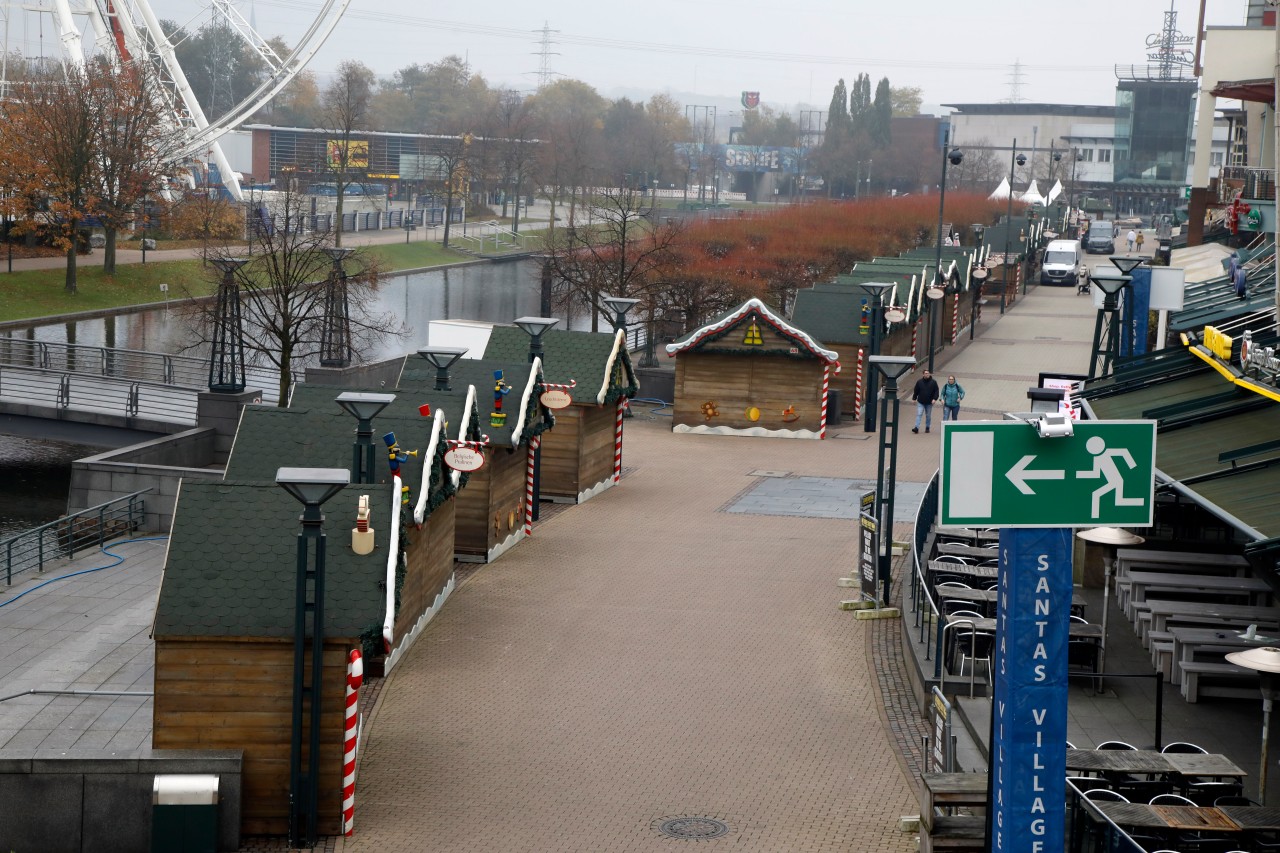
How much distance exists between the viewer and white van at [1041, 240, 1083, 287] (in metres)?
82.5

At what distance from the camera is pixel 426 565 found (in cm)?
2097

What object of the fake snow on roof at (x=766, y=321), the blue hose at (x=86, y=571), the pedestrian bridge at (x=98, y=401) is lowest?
the blue hose at (x=86, y=571)

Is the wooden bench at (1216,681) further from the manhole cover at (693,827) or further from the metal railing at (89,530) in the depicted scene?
the metal railing at (89,530)

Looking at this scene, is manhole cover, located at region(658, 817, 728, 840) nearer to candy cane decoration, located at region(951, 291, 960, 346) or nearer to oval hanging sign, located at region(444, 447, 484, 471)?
oval hanging sign, located at region(444, 447, 484, 471)

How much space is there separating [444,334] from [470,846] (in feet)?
72.6

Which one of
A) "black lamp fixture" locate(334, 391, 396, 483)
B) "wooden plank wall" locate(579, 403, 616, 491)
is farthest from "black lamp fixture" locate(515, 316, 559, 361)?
"black lamp fixture" locate(334, 391, 396, 483)

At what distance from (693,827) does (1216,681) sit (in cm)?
599

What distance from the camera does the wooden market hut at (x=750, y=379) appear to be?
37.4m

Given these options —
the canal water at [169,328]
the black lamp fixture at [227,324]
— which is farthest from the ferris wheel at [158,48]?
the black lamp fixture at [227,324]

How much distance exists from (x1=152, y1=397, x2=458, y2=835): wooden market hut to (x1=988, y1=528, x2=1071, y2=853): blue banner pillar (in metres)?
6.66

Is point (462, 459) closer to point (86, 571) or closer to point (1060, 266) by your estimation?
point (86, 571)

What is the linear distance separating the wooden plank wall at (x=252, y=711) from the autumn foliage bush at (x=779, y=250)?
120 feet

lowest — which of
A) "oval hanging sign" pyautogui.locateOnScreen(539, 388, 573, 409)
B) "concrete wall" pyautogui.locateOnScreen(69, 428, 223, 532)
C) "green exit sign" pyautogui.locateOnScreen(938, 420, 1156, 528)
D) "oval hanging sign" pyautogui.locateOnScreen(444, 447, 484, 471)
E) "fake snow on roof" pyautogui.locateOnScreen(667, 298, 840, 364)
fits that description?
"concrete wall" pyautogui.locateOnScreen(69, 428, 223, 532)

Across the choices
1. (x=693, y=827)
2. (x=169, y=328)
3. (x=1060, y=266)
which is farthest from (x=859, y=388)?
(x=1060, y=266)
